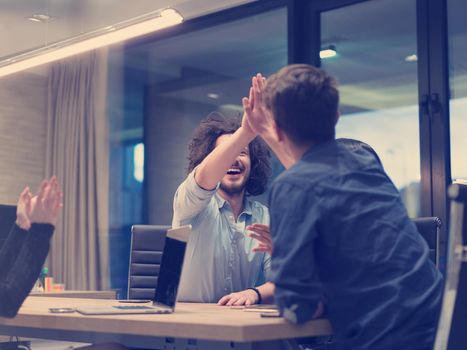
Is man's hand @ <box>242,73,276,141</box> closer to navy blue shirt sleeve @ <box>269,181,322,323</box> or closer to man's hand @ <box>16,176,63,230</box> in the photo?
navy blue shirt sleeve @ <box>269,181,322,323</box>

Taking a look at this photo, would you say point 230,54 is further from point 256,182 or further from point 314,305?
point 314,305

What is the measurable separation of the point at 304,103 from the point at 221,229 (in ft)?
3.11

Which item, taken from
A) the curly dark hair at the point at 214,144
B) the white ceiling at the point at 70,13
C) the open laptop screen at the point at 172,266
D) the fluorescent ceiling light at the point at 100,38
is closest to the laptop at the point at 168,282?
the open laptop screen at the point at 172,266

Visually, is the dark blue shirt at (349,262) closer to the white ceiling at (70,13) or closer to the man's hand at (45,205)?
the man's hand at (45,205)

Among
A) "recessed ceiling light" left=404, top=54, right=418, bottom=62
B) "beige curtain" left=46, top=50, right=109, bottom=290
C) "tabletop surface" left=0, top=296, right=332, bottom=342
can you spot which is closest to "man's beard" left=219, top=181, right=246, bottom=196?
"tabletop surface" left=0, top=296, right=332, bottom=342

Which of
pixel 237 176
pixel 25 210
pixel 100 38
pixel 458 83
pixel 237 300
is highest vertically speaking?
pixel 100 38

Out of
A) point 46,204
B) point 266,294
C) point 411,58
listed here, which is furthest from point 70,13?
point 46,204

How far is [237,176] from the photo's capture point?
2.77 metres

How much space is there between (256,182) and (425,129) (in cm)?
193

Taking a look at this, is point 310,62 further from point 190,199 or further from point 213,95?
point 190,199

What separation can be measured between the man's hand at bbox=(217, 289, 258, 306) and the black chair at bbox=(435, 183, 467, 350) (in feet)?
2.64

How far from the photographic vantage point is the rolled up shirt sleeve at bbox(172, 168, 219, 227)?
246 cm

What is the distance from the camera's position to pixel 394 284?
1.67 m

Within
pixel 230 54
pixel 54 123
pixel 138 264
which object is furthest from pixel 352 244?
pixel 54 123
